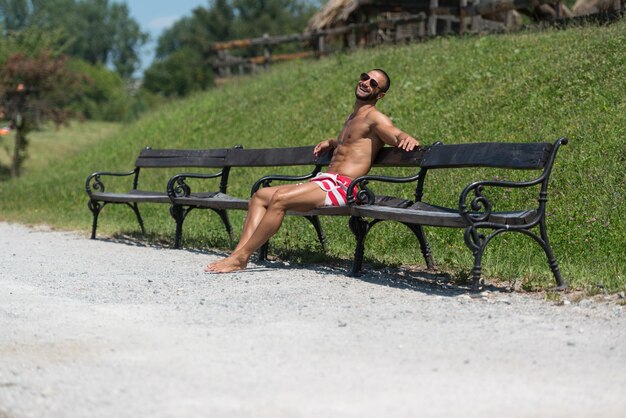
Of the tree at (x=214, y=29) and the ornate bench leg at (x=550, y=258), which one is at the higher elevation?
the tree at (x=214, y=29)

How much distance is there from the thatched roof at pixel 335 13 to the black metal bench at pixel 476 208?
22.1 m

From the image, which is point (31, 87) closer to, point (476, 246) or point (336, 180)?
point (336, 180)

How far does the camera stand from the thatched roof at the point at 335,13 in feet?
98.2

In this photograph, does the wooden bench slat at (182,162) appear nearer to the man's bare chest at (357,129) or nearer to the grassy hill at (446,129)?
the grassy hill at (446,129)

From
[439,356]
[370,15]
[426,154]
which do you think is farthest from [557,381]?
[370,15]

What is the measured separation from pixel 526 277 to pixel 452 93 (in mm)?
8641

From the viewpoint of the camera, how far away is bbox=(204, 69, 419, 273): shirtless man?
27.4 feet

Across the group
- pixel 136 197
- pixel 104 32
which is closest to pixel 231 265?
pixel 136 197

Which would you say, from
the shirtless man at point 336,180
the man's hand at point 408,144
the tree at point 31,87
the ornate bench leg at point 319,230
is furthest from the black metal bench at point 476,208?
the tree at point 31,87

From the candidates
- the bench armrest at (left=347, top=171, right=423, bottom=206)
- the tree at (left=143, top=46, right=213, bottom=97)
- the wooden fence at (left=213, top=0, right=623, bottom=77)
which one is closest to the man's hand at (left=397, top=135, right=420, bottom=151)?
the bench armrest at (left=347, top=171, right=423, bottom=206)

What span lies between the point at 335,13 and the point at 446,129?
17078 mm

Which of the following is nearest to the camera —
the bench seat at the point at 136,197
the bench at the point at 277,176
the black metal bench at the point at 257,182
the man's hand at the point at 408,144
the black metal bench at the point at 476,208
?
the black metal bench at the point at 476,208

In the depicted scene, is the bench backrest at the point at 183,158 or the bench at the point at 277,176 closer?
the bench at the point at 277,176

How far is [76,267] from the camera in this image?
9.29 m
